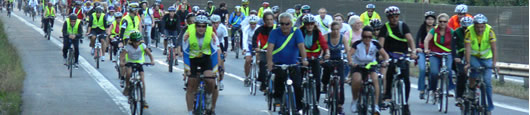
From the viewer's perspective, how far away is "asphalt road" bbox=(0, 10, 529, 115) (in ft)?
50.6

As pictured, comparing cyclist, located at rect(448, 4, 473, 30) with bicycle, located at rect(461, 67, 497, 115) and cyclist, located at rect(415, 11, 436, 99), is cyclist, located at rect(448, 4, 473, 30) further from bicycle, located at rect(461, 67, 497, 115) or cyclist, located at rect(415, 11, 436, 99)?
bicycle, located at rect(461, 67, 497, 115)

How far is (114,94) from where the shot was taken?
1805 cm

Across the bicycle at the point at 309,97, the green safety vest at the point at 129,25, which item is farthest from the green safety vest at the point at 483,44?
the green safety vest at the point at 129,25

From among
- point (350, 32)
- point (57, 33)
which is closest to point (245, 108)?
point (350, 32)

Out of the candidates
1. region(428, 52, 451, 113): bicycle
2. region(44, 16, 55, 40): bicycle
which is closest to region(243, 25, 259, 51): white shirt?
region(428, 52, 451, 113): bicycle

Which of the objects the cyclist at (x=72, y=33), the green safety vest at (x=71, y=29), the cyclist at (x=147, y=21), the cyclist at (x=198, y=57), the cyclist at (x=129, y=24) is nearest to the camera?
the cyclist at (x=198, y=57)

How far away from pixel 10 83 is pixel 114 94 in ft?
6.60

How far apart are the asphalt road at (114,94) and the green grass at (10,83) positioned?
0.63 ft

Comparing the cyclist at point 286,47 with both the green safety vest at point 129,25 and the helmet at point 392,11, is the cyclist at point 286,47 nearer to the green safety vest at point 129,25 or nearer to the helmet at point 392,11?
the helmet at point 392,11

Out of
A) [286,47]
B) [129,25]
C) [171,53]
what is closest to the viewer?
[286,47]

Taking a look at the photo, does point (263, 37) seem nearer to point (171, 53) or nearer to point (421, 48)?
point (421, 48)

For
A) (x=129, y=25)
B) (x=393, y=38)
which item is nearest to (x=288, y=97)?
(x=393, y=38)

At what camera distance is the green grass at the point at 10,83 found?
15094 mm

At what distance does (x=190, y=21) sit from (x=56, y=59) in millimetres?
8821
